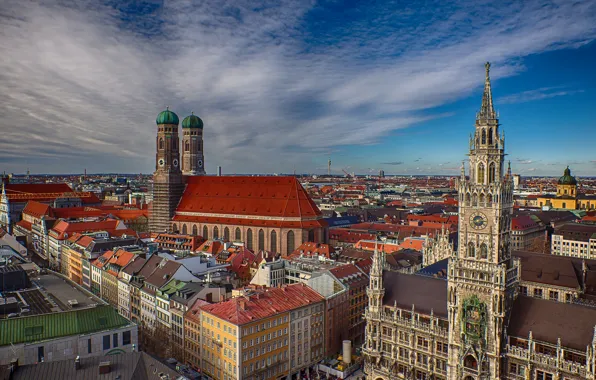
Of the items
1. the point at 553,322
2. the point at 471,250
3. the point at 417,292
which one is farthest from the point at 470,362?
the point at 471,250

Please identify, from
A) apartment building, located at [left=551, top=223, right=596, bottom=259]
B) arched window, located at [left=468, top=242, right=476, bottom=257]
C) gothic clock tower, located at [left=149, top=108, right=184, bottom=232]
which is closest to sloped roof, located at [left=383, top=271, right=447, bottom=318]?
arched window, located at [left=468, top=242, right=476, bottom=257]

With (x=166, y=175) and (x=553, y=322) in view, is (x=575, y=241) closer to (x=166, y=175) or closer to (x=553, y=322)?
(x=553, y=322)

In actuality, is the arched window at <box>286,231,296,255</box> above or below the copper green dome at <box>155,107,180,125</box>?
below

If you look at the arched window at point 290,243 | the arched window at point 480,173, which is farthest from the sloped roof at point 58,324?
the arched window at point 290,243

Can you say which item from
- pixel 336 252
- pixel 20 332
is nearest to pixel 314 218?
pixel 336 252

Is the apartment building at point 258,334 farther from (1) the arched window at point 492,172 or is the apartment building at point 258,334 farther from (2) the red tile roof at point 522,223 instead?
(2) the red tile roof at point 522,223

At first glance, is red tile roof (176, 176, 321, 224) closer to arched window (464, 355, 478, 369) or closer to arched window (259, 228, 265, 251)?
arched window (259, 228, 265, 251)

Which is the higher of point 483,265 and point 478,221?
point 478,221

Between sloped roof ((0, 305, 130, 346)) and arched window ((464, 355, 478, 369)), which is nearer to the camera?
arched window ((464, 355, 478, 369))

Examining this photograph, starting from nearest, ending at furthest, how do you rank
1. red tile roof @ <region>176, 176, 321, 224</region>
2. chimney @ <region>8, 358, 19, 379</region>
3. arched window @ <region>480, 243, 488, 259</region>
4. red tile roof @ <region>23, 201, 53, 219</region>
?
chimney @ <region>8, 358, 19, 379</region>
arched window @ <region>480, 243, 488, 259</region>
red tile roof @ <region>176, 176, 321, 224</region>
red tile roof @ <region>23, 201, 53, 219</region>
